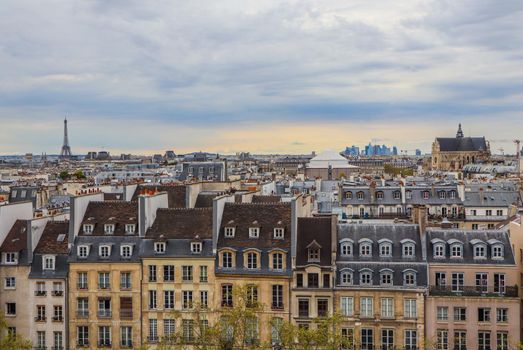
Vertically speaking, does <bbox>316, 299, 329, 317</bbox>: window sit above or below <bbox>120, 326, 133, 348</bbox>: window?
above

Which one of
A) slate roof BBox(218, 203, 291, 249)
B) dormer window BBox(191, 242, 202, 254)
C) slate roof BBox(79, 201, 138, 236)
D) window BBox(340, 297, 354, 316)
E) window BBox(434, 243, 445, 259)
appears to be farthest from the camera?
slate roof BBox(79, 201, 138, 236)

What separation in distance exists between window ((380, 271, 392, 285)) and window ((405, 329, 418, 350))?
3.67 metres

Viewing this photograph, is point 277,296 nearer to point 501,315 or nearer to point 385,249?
point 385,249

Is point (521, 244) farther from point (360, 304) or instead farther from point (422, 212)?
point (360, 304)

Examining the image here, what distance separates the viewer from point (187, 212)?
58531mm

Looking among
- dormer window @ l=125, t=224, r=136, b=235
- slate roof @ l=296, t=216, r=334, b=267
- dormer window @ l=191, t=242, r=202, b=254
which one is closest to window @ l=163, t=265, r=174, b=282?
dormer window @ l=191, t=242, r=202, b=254

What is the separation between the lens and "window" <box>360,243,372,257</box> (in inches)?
2181

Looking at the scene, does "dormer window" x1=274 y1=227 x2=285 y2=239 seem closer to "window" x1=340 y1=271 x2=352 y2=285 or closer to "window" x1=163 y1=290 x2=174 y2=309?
"window" x1=340 y1=271 x2=352 y2=285

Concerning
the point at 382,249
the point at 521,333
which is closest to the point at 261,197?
the point at 382,249

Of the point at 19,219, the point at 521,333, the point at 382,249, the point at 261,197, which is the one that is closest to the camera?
the point at 521,333

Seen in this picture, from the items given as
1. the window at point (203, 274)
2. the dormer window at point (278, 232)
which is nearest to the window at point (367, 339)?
the dormer window at point (278, 232)

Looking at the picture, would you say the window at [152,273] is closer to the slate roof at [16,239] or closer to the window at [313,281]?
the slate roof at [16,239]

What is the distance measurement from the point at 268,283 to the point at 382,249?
8.94 meters

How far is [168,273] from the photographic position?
5541 cm
